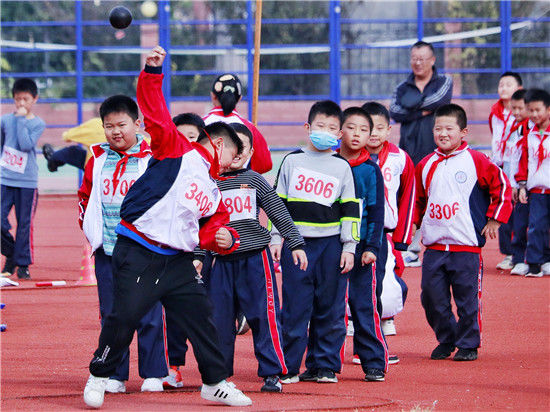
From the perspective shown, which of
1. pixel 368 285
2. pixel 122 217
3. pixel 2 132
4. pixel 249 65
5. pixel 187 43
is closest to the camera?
pixel 122 217

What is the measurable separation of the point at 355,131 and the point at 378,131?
2.82 ft

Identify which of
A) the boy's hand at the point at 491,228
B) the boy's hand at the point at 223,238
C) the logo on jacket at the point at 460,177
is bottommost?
the boy's hand at the point at 491,228

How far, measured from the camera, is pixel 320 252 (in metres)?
6.35

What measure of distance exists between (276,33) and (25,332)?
15467 millimetres

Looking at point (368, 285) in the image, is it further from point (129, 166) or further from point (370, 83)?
point (370, 83)

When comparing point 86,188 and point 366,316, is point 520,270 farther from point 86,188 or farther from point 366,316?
point 86,188

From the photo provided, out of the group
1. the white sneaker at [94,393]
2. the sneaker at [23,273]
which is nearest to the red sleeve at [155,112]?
the white sneaker at [94,393]

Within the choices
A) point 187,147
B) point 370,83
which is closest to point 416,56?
point 187,147

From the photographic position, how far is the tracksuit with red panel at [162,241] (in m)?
5.46

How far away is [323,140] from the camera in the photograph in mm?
6359

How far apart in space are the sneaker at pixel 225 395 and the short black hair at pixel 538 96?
6.31 m

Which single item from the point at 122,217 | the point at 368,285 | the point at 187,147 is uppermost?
the point at 187,147

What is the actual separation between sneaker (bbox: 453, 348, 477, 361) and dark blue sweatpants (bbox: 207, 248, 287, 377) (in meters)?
1.54

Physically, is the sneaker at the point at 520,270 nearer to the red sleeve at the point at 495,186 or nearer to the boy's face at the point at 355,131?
the red sleeve at the point at 495,186
